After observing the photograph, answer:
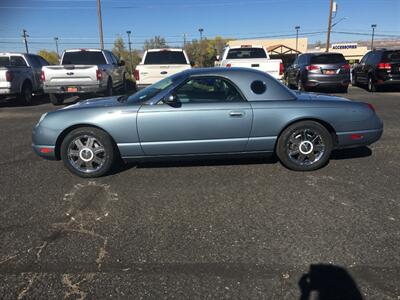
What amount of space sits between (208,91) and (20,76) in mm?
10295

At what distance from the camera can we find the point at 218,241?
3.30 m

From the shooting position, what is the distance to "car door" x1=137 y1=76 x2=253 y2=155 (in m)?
4.83

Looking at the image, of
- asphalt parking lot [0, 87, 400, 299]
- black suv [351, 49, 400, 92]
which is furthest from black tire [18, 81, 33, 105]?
black suv [351, 49, 400, 92]

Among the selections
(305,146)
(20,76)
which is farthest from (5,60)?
(305,146)

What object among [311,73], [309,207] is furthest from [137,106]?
[311,73]

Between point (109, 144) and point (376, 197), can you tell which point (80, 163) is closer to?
point (109, 144)

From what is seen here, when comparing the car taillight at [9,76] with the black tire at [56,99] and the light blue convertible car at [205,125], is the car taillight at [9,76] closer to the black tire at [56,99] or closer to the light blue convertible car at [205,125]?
the black tire at [56,99]

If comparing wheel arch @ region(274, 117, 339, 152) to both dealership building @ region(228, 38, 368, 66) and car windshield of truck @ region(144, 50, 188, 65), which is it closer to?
car windshield of truck @ region(144, 50, 188, 65)

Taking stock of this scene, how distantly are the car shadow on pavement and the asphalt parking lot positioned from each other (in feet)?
0.04

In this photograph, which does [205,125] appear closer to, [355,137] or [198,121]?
[198,121]

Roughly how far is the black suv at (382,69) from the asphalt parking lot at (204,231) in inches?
391

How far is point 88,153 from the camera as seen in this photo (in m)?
4.98

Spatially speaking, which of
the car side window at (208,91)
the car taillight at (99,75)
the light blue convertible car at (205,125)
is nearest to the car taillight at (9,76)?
the car taillight at (99,75)

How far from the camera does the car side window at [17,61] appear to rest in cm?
1389
